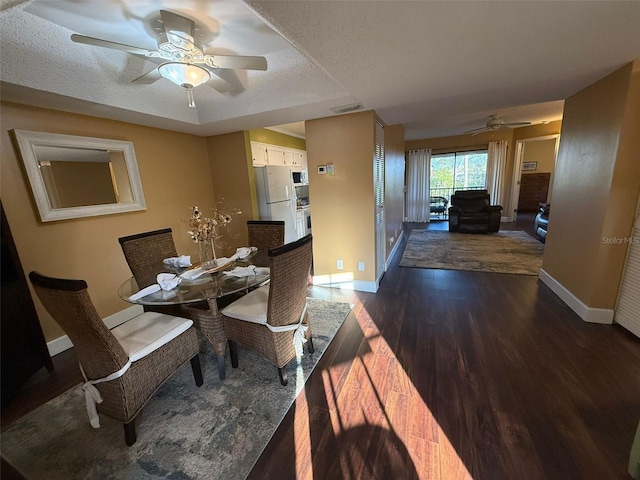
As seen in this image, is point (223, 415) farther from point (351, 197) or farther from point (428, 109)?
point (428, 109)

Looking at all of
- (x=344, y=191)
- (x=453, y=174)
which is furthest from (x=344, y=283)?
(x=453, y=174)

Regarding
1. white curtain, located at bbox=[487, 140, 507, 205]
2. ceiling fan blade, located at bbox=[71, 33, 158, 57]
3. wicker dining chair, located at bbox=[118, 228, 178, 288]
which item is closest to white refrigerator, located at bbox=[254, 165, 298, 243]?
wicker dining chair, located at bbox=[118, 228, 178, 288]

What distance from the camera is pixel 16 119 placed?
2.11 meters

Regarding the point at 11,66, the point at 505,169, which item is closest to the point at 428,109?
the point at 11,66

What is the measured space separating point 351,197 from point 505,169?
19.4 ft

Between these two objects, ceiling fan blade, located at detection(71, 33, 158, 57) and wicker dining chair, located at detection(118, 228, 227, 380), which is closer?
ceiling fan blade, located at detection(71, 33, 158, 57)

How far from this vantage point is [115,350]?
1.36m

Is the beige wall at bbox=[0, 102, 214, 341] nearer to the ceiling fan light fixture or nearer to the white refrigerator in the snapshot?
the white refrigerator

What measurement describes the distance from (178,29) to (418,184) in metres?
7.00

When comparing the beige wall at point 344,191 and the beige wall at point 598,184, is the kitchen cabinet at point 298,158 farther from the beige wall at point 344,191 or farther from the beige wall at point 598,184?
the beige wall at point 598,184

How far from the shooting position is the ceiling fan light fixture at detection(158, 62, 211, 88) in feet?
5.43

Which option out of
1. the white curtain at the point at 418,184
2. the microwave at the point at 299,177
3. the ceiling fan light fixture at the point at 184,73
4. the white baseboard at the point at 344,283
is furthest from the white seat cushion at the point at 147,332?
the white curtain at the point at 418,184

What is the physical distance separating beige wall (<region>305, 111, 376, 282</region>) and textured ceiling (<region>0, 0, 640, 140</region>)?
303 millimetres

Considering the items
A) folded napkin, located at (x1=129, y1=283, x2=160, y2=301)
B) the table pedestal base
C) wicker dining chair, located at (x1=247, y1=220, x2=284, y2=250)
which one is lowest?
the table pedestal base
